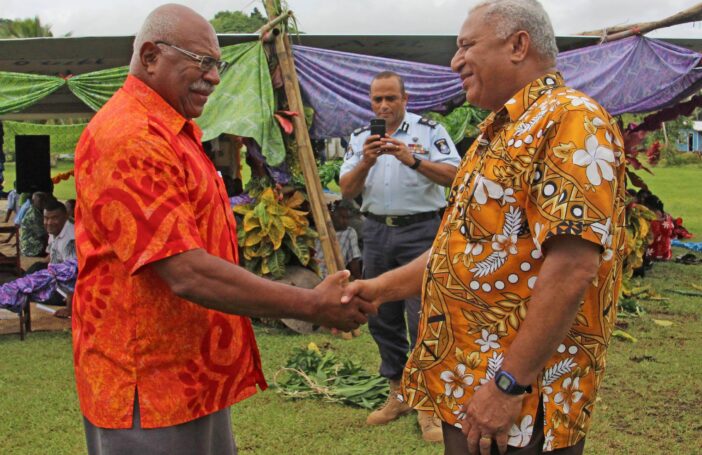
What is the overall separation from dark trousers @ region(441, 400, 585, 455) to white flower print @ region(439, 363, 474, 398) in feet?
0.36

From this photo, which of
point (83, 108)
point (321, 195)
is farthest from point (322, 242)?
point (83, 108)

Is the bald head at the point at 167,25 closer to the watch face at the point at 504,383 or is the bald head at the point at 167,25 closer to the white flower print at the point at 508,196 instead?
the white flower print at the point at 508,196

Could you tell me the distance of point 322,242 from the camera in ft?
23.6

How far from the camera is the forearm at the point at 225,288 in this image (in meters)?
2.17

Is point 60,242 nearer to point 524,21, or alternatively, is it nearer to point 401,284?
point 401,284

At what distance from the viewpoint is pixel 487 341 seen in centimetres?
223

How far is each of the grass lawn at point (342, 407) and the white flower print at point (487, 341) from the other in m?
2.50

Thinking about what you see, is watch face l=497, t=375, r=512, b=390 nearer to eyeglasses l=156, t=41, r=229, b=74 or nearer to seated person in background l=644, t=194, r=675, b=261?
eyeglasses l=156, t=41, r=229, b=74

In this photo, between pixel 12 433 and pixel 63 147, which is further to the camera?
pixel 63 147

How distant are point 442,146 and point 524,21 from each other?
9.49 feet

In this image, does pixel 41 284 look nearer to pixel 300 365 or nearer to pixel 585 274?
pixel 300 365

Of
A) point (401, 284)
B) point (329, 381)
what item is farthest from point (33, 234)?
point (401, 284)

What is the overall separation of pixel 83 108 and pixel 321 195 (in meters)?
7.82

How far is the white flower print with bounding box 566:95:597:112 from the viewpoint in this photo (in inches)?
81.6
